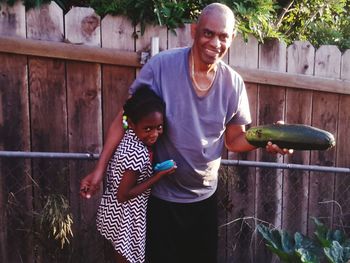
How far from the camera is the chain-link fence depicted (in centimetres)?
337

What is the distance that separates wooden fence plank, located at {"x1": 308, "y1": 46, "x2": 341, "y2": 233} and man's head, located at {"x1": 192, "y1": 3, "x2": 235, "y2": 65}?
1769 mm

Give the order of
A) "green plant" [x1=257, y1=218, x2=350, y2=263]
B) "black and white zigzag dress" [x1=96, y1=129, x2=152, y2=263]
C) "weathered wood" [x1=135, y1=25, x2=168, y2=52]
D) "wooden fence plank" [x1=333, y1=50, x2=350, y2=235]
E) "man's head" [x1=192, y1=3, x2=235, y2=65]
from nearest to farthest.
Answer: "man's head" [x1=192, y1=3, x2=235, y2=65] < "black and white zigzag dress" [x1=96, y1=129, x2=152, y2=263] < "green plant" [x1=257, y1=218, x2=350, y2=263] < "weathered wood" [x1=135, y1=25, x2=168, y2=52] < "wooden fence plank" [x1=333, y1=50, x2=350, y2=235]

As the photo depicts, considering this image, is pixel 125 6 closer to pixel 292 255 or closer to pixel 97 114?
pixel 97 114

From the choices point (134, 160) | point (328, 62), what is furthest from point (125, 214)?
point (328, 62)

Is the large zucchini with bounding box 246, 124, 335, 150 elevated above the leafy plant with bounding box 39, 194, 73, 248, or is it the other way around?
the large zucchini with bounding box 246, 124, 335, 150

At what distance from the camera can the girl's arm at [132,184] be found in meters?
2.53

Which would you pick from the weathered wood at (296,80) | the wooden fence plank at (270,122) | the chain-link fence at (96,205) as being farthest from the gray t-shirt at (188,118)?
the wooden fence plank at (270,122)

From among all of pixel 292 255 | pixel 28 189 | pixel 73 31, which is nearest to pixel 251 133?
pixel 292 255

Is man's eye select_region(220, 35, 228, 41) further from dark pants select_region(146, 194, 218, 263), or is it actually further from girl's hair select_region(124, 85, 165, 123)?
dark pants select_region(146, 194, 218, 263)

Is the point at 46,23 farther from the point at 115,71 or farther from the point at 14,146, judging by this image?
the point at 14,146

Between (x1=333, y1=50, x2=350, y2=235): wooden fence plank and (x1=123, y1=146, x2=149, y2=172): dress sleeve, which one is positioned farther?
(x1=333, y1=50, x2=350, y2=235): wooden fence plank

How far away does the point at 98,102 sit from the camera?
3.44 metres

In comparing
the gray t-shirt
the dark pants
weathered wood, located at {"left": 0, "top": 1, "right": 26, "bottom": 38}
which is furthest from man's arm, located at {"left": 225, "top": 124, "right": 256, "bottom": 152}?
weathered wood, located at {"left": 0, "top": 1, "right": 26, "bottom": 38}

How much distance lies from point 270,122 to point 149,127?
1.72 m
